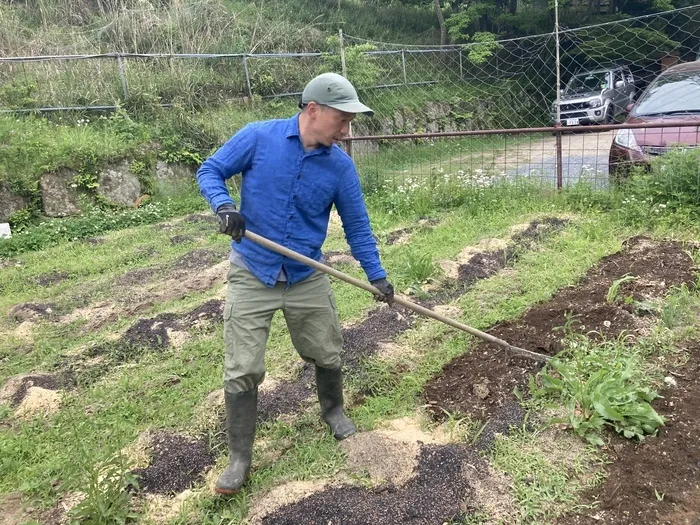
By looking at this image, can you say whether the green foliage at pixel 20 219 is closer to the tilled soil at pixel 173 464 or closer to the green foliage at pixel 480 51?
the tilled soil at pixel 173 464

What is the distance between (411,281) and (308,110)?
2618 mm

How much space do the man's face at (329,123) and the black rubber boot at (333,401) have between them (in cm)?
114

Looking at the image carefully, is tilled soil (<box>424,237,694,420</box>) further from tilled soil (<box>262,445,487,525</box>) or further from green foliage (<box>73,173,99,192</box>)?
green foliage (<box>73,173,99,192</box>)

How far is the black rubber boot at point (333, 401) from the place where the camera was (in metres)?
2.87

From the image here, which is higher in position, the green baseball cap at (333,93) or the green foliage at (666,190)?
the green baseball cap at (333,93)

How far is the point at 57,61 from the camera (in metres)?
10.2

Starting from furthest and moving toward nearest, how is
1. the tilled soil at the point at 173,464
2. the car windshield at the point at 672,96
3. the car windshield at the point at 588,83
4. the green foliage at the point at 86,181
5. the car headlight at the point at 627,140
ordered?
the car windshield at the point at 588,83 → the green foliage at the point at 86,181 → the car windshield at the point at 672,96 → the car headlight at the point at 627,140 → the tilled soil at the point at 173,464

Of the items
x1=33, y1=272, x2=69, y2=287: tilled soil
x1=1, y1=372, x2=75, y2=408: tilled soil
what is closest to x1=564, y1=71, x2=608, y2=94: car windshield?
x1=33, y1=272, x2=69, y2=287: tilled soil

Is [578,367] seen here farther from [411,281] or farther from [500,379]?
[411,281]

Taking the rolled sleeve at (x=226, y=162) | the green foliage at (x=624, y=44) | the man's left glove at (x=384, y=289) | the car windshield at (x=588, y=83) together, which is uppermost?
the green foliage at (x=624, y=44)

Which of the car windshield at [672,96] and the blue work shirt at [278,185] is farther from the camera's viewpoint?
the car windshield at [672,96]

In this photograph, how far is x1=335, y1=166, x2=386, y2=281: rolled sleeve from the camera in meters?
2.64

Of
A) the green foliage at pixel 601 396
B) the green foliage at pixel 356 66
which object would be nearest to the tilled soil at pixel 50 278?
the green foliage at pixel 601 396

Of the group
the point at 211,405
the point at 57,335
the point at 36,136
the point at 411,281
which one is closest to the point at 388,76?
the point at 36,136
